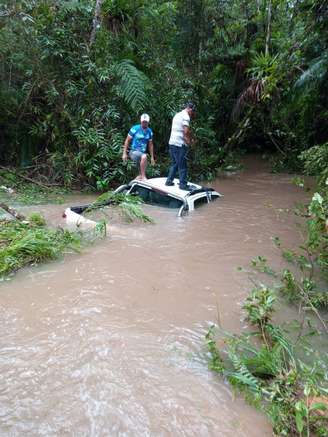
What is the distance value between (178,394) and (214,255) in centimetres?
272

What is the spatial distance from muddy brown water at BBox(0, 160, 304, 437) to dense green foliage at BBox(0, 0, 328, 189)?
4.06 metres

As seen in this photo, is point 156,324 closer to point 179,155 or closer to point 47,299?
point 47,299

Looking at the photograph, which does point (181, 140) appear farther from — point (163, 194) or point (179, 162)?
point (163, 194)

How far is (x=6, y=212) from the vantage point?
21.2 ft

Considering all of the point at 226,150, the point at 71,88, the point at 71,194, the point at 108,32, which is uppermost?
the point at 108,32

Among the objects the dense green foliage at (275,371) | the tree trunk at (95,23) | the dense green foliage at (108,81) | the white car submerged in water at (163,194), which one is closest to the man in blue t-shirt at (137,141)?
the dense green foliage at (108,81)

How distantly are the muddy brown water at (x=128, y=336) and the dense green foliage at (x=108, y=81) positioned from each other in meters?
4.06

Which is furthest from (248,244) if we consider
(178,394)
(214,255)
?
(178,394)

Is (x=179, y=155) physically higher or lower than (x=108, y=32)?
lower

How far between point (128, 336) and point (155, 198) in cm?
398

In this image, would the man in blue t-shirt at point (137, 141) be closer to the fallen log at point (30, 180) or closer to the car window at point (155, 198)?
the car window at point (155, 198)

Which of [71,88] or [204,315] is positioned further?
[71,88]

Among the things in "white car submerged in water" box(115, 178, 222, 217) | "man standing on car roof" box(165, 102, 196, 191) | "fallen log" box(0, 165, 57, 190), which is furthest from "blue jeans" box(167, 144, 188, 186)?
"fallen log" box(0, 165, 57, 190)

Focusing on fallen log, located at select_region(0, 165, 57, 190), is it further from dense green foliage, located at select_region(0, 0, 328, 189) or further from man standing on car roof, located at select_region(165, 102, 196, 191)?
man standing on car roof, located at select_region(165, 102, 196, 191)
